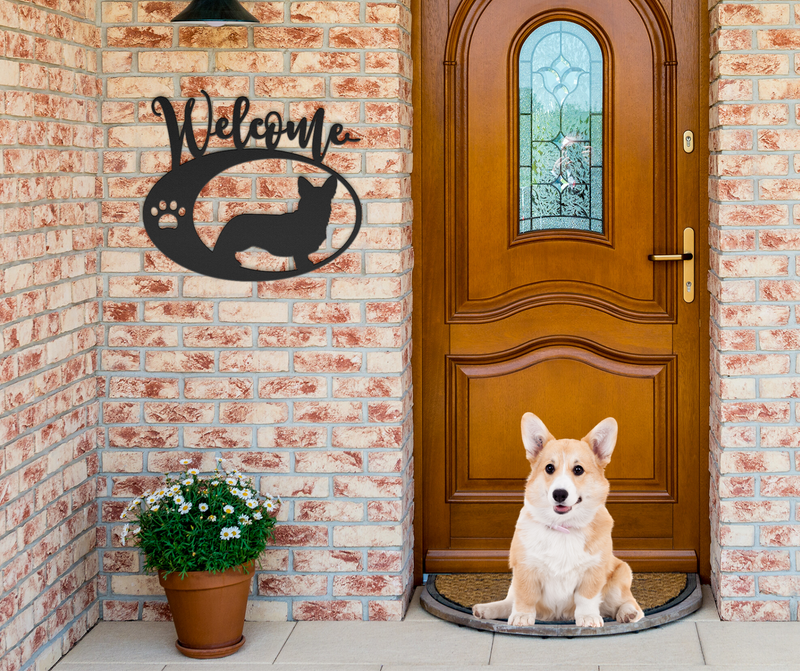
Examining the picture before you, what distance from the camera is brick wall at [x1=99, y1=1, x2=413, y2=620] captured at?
A: 3.47 m

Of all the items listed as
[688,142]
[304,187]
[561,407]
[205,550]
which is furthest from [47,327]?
[688,142]

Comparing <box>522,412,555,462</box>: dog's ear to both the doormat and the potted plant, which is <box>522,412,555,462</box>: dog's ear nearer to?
the doormat

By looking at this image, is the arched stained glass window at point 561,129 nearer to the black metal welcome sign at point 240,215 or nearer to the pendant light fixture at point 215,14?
the black metal welcome sign at point 240,215

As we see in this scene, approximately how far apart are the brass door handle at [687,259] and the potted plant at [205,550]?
166cm

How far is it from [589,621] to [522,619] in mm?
216

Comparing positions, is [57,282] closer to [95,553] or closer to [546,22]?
[95,553]

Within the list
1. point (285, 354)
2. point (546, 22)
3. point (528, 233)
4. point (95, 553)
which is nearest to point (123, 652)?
point (95, 553)

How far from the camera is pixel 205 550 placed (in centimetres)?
321

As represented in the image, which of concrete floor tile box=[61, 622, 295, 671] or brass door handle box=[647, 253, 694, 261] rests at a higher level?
brass door handle box=[647, 253, 694, 261]

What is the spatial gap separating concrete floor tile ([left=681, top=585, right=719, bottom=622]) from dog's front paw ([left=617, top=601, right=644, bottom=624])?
0.68ft

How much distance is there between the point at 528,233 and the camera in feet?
12.6

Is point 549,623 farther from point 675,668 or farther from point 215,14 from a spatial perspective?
point 215,14

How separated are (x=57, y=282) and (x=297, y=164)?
0.87 meters

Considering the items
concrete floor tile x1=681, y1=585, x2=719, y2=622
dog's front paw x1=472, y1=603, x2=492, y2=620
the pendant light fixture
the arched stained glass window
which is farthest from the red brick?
the pendant light fixture
